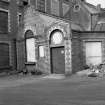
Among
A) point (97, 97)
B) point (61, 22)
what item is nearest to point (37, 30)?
point (61, 22)

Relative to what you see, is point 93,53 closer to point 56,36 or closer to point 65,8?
point 56,36

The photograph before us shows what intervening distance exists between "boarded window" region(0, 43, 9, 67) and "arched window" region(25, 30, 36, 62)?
2.54 metres

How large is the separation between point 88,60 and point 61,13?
15.6 m

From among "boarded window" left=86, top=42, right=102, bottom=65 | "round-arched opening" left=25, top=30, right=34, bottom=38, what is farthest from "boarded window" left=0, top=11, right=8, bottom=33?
"boarded window" left=86, top=42, right=102, bottom=65

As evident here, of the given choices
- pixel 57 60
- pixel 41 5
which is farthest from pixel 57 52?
pixel 41 5

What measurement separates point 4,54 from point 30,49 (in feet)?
10.3

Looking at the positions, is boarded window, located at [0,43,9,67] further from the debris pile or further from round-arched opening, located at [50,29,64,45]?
the debris pile

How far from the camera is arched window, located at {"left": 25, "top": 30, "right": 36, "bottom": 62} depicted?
826 inches

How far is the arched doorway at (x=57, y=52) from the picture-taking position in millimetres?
18641

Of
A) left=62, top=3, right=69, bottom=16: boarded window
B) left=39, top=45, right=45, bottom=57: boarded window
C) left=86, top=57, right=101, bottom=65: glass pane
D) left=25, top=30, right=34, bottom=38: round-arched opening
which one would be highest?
left=62, top=3, right=69, bottom=16: boarded window

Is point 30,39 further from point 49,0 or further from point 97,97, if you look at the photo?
point 97,97

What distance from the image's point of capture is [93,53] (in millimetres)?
19484

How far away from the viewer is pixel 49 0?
29.7 meters

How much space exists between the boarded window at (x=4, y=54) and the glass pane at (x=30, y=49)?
8.57 ft
